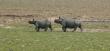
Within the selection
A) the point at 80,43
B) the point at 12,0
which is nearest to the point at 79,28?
the point at 80,43

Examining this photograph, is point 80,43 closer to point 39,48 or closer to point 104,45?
point 104,45

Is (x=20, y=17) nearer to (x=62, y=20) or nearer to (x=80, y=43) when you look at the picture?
(x=62, y=20)

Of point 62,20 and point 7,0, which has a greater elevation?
point 62,20

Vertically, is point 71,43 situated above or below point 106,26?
above

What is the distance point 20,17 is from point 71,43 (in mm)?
24277

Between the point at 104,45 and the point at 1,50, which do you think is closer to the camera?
the point at 1,50

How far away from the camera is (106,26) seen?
32125 mm

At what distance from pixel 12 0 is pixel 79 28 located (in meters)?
43.8

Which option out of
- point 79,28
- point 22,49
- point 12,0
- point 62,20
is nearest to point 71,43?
point 22,49

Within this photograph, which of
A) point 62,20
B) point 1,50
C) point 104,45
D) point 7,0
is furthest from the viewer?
point 7,0

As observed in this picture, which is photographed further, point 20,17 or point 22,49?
point 20,17

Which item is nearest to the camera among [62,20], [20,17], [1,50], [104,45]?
[1,50]

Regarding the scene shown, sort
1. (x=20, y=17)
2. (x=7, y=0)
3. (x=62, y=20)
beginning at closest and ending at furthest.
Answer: (x=62, y=20) < (x=20, y=17) < (x=7, y=0)

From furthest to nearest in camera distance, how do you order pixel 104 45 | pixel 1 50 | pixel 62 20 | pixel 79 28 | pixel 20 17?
pixel 20 17, pixel 79 28, pixel 62 20, pixel 104 45, pixel 1 50
